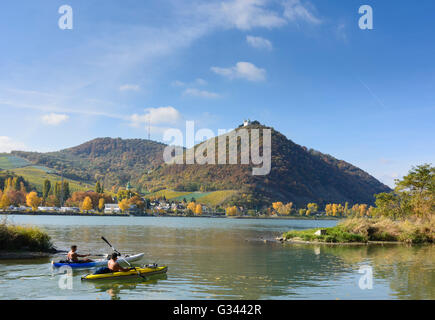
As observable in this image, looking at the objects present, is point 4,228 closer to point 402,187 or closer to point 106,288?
point 106,288

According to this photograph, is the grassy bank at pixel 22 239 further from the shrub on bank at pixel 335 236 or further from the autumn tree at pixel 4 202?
the autumn tree at pixel 4 202

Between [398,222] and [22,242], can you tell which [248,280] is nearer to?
[22,242]

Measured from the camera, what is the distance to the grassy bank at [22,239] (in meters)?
34.0

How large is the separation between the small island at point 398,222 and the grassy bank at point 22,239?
3876 cm

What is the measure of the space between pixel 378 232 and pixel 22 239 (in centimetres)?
4939

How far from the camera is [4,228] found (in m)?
33.9

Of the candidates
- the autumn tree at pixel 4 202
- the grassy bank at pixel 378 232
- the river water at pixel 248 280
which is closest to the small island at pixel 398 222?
the grassy bank at pixel 378 232

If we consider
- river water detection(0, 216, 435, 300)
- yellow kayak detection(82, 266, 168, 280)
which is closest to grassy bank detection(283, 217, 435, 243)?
river water detection(0, 216, 435, 300)

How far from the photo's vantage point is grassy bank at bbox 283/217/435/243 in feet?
189

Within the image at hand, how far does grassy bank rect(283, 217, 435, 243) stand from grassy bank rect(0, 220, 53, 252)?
39112 mm

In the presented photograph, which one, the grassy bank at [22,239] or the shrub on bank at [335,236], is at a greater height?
the grassy bank at [22,239]

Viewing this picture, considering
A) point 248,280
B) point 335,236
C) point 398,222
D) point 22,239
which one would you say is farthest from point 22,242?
point 398,222

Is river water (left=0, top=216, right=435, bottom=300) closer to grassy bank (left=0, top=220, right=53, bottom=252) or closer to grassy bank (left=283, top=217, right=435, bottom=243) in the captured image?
grassy bank (left=0, top=220, right=53, bottom=252)
